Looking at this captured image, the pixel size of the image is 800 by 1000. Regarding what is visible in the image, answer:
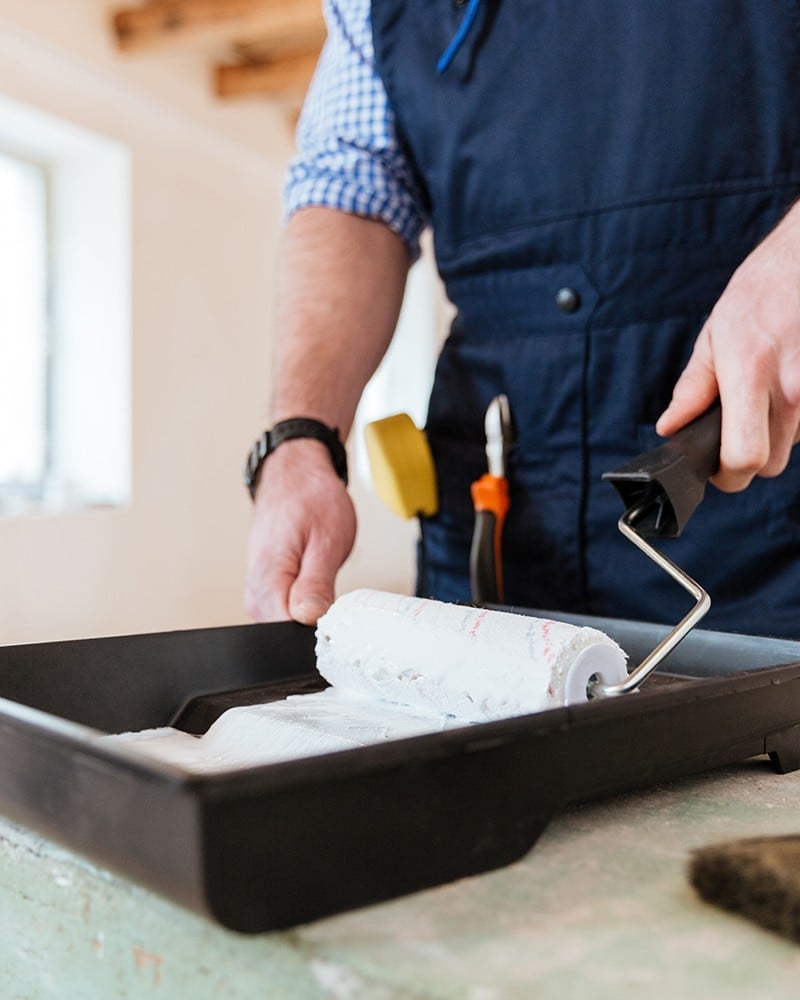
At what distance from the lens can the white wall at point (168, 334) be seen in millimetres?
2957

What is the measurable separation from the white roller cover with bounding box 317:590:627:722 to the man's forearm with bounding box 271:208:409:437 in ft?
1.38

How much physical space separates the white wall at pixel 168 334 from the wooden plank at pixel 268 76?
76 mm

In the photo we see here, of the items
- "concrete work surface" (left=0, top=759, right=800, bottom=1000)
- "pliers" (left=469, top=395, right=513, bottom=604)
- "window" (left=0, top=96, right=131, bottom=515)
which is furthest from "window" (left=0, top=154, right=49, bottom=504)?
"concrete work surface" (left=0, top=759, right=800, bottom=1000)

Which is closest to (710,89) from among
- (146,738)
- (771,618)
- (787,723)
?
(771,618)

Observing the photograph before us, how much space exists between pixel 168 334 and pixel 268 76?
2.90 ft

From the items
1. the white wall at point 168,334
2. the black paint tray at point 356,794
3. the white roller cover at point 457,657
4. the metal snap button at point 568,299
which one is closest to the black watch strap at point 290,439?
the metal snap button at point 568,299

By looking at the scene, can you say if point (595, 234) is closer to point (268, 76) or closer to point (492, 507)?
point (492, 507)

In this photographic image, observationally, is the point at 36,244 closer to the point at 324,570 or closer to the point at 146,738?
the point at 324,570

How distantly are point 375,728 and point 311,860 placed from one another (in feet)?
0.65

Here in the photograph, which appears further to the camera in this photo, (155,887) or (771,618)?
(771,618)

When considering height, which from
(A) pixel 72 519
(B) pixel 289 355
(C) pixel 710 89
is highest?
(C) pixel 710 89

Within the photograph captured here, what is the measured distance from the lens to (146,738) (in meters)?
0.61

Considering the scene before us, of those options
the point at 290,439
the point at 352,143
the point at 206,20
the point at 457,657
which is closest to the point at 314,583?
the point at 290,439

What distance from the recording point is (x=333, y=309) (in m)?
1.11
